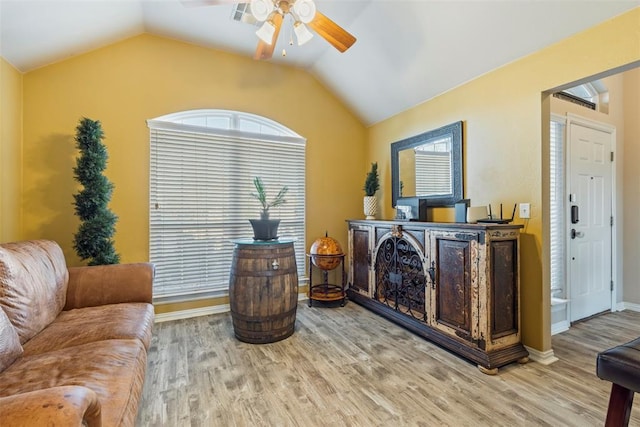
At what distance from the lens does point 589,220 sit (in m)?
3.13

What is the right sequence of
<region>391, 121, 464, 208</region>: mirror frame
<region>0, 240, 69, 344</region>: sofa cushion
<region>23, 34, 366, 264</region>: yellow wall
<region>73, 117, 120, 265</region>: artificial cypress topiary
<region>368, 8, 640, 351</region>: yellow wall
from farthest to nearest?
<region>391, 121, 464, 208</region>: mirror frame → <region>23, 34, 366, 264</region>: yellow wall → <region>73, 117, 120, 265</region>: artificial cypress topiary → <region>368, 8, 640, 351</region>: yellow wall → <region>0, 240, 69, 344</region>: sofa cushion

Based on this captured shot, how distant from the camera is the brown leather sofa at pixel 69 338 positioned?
79 cm

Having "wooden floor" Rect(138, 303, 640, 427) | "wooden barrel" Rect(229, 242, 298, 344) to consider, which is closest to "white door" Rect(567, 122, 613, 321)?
"wooden floor" Rect(138, 303, 640, 427)

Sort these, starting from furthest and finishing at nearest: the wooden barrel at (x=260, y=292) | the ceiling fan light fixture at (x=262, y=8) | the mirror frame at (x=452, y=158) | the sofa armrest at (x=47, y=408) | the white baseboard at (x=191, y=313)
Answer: the white baseboard at (x=191, y=313), the mirror frame at (x=452, y=158), the wooden barrel at (x=260, y=292), the ceiling fan light fixture at (x=262, y=8), the sofa armrest at (x=47, y=408)

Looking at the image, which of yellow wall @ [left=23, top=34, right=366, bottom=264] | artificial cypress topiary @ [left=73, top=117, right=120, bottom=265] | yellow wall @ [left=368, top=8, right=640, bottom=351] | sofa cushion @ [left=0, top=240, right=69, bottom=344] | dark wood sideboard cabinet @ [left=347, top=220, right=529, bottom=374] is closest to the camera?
sofa cushion @ [left=0, top=240, right=69, bottom=344]

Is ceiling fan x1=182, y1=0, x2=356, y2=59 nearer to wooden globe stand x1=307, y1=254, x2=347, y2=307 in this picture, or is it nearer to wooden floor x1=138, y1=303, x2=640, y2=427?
wooden globe stand x1=307, y1=254, x2=347, y2=307

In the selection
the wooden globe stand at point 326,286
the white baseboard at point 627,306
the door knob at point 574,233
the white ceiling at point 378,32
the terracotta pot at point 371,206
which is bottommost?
the white baseboard at point 627,306

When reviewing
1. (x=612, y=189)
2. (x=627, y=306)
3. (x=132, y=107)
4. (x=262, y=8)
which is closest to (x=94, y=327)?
(x=262, y=8)

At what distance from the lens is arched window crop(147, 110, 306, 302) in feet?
10.2

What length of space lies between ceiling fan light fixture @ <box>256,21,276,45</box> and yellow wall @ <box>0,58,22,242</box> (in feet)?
6.87

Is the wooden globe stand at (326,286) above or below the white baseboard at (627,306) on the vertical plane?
above

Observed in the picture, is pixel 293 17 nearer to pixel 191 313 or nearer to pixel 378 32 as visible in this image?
pixel 378 32

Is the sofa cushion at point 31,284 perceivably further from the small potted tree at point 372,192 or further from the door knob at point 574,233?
the door knob at point 574,233

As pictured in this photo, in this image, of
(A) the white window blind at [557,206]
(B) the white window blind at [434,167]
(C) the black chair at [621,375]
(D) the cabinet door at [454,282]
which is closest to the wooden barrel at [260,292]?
(D) the cabinet door at [454,282]
